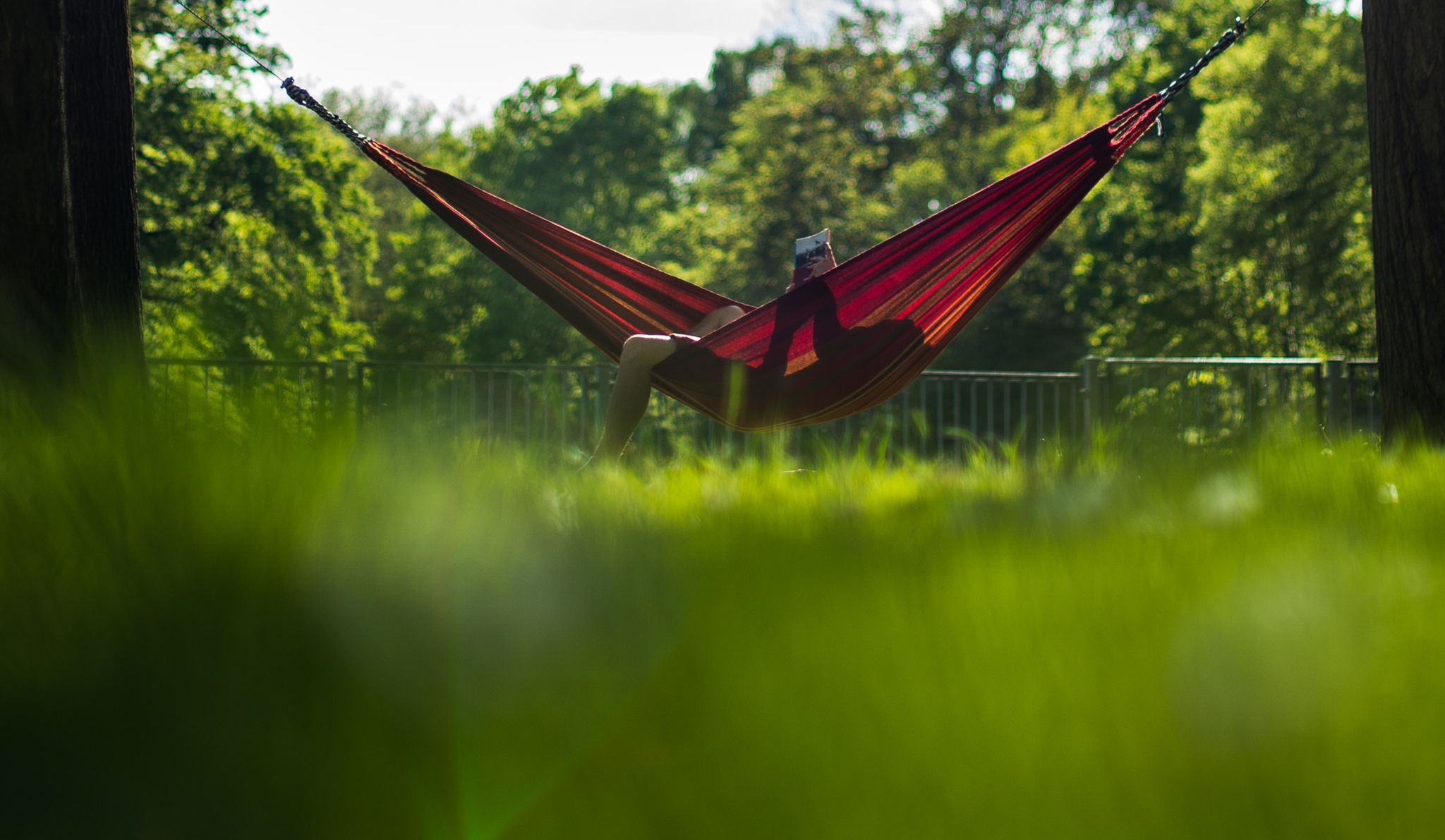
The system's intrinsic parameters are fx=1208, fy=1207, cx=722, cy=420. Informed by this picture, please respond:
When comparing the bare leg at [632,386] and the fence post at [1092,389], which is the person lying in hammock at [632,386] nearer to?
the bare leg at [632,386]

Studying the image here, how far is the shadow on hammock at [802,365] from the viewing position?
3656 mm

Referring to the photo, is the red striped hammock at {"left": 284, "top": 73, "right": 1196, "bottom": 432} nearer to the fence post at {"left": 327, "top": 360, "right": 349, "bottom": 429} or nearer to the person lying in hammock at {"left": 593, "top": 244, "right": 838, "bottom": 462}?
the person lying in hammock at {"left": 593, "top": 244, "right": 838, "bottom": 462}

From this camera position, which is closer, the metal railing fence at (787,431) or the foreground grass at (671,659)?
the foreground grass at (671,659)

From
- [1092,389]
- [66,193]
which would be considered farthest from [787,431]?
[1092,389]

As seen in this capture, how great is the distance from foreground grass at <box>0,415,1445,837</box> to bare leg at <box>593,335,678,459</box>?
84.3 inches

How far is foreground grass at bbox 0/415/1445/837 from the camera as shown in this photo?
2.94 ft

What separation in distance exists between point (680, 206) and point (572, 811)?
99.2 feet

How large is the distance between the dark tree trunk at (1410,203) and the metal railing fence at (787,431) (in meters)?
0.37

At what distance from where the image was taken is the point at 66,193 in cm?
270

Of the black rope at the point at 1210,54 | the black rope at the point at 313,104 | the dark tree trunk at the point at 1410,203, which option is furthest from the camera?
the black rope at the point at 313,104

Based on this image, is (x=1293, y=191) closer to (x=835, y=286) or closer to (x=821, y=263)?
(x=821, y=263)

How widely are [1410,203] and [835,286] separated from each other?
1707 millimetres

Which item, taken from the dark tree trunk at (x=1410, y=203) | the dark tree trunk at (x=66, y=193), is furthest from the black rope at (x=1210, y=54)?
the dark tree trunk at (x=66, y=193)

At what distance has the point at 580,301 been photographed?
179 inches
